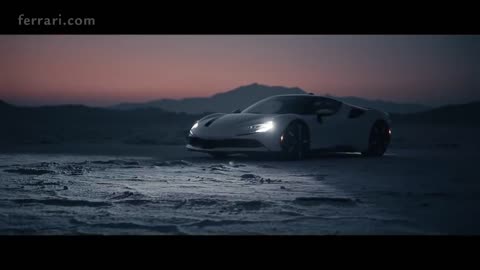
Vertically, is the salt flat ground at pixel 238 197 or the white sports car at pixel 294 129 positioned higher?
the white sports car at pixel 294 129

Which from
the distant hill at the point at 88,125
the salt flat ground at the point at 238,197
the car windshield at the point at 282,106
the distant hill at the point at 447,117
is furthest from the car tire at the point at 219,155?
the distant hill at the point at 447,117

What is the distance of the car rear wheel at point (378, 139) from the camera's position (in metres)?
9.28

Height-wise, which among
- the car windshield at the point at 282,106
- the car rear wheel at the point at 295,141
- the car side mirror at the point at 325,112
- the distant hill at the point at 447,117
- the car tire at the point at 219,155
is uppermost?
the distant hill at the point at 447,117

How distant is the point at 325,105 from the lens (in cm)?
893

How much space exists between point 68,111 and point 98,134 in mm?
4853

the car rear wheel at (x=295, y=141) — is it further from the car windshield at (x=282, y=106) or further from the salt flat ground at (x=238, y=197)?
the car windshield at (x=282, y=106)

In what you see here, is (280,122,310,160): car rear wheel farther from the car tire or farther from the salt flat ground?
the car tire

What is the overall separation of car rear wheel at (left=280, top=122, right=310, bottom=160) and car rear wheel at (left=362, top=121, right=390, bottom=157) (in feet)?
4.18

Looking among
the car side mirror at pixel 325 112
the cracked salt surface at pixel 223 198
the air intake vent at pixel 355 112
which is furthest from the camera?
the air intake vent at pixel 355 112

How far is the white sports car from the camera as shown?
26.3ft

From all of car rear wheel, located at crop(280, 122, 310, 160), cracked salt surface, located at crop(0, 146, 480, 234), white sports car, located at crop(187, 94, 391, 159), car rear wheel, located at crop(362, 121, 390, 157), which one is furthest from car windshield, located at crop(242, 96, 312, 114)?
car rear wheel, located at crop(362, 121, 390, 157)

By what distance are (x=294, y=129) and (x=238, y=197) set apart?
321 centimetres

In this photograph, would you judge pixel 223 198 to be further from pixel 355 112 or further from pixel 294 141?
pixel 355 112
